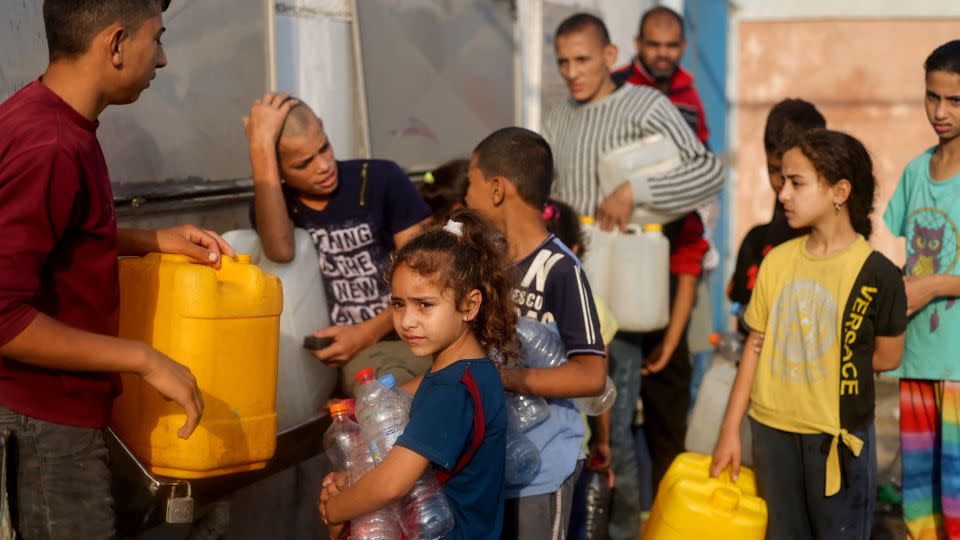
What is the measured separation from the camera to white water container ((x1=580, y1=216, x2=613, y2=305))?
4.88m

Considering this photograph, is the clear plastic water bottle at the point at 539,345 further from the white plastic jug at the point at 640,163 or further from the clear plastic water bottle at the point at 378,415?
the white plastic jug at the point at 640,163

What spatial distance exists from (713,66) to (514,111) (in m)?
2.78

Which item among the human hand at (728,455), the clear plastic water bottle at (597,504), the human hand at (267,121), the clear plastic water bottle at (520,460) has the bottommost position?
the clear plastic water bottle at (597,504)

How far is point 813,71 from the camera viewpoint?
9211 millimetres

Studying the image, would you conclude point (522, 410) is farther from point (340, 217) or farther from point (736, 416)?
point (340, 217)

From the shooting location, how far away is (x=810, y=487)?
12.2 feet

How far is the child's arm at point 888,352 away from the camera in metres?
3.68

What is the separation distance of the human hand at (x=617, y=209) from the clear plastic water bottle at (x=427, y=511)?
2.49 metres

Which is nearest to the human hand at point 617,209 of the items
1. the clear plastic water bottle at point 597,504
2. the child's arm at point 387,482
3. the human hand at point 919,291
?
the clear plastic water bottle at point 597,504

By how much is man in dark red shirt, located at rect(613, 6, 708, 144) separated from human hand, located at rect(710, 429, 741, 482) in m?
2.49

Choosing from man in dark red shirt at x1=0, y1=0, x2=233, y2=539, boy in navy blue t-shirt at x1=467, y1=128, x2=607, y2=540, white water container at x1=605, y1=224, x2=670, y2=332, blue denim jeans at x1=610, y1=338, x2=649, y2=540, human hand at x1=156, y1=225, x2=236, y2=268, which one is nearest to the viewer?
man in dark red shirt at x1=0, y1=0, x2=233, y2=539

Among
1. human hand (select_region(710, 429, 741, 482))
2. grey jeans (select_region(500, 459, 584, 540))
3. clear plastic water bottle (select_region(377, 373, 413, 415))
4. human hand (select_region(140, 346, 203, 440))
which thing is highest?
human hand (select_region(140, 346, 203, 440))

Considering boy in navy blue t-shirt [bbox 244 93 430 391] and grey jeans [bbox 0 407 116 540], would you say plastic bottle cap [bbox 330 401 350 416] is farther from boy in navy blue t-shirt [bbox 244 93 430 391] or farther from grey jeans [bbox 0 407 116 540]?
boy in navy blue t-shirt [bbox 244 93 430 391]

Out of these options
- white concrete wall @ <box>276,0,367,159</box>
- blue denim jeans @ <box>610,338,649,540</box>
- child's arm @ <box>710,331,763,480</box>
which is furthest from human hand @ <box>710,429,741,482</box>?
white concrete wall @ <box>276,0,367,159</box>
